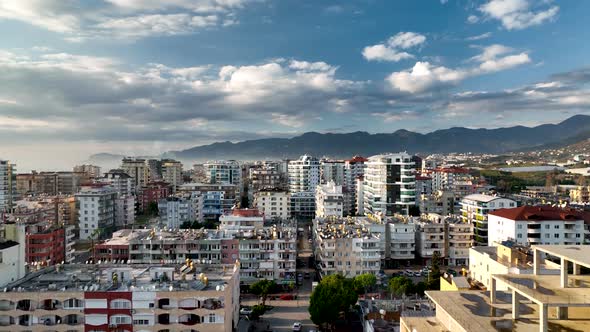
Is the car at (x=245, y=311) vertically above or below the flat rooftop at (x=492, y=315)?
below

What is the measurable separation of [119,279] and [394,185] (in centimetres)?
4412

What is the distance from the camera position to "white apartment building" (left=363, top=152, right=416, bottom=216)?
192 ft

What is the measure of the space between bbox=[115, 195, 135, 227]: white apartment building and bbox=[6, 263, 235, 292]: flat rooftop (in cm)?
3980

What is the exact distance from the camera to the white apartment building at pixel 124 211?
62.2 m

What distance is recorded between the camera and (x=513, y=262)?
22.9 metres

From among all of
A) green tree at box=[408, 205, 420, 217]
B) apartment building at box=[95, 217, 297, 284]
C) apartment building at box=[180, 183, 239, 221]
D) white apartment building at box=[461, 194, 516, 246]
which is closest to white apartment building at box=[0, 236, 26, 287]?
apartment building at box=[95, 217, 297, 284]

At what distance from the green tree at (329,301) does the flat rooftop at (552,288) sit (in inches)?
531

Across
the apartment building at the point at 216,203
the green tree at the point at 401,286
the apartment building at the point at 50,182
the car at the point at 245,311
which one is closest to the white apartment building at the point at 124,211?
the apartment building at the point at 216,203

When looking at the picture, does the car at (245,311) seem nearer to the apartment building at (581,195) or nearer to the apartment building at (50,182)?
the apartment building at (581,195)

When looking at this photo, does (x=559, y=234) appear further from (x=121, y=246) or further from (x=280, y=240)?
(x=121, y=246)

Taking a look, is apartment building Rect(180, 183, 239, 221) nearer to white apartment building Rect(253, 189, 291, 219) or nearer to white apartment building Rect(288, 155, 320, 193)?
white apartment building Rect(253, 189, 291, 219)

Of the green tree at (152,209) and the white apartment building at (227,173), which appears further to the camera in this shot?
the white apartment building at (227,173)

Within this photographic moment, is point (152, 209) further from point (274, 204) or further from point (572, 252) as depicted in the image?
point (572, 252)

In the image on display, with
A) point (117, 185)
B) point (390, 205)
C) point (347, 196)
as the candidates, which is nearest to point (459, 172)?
point (347, 196)
